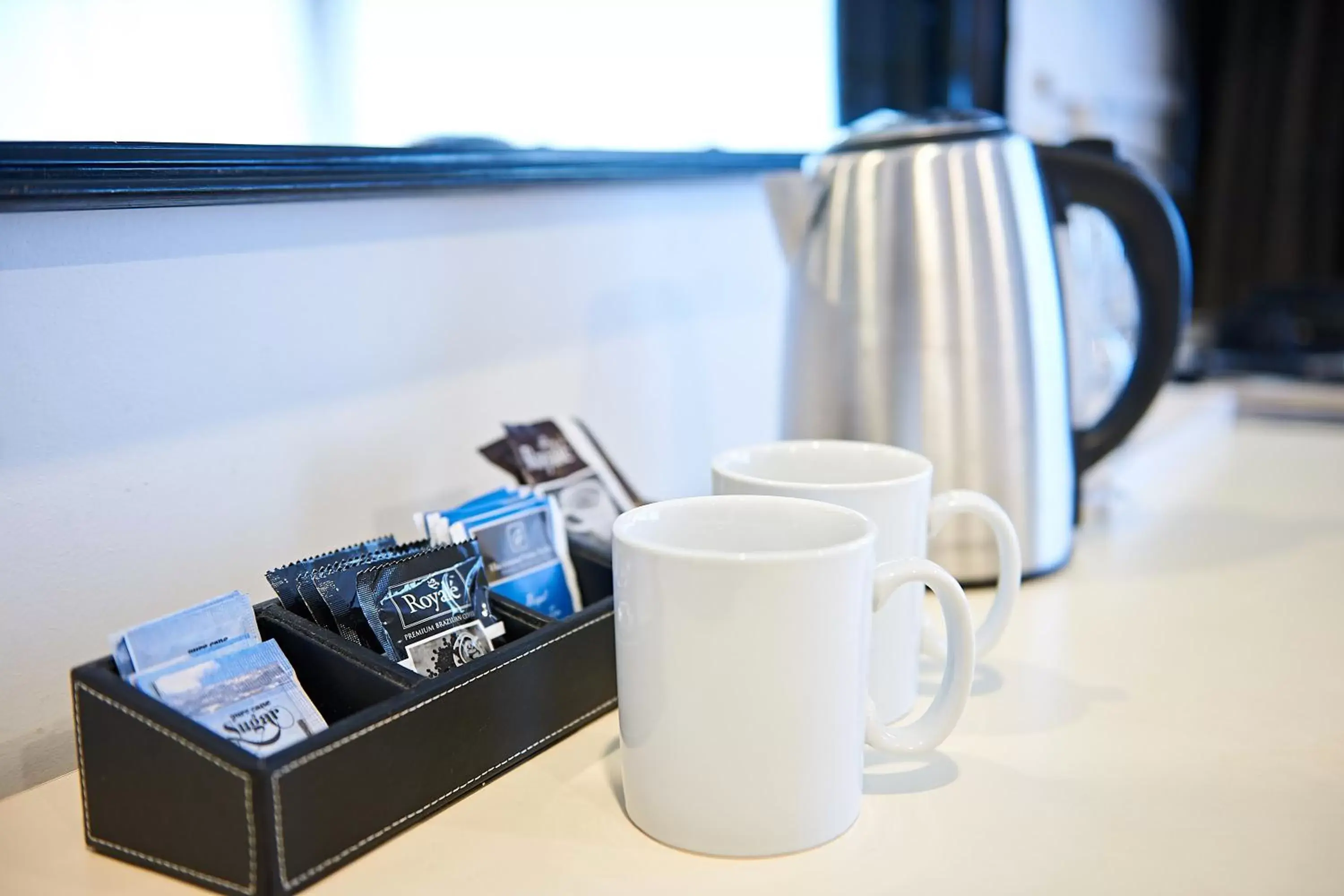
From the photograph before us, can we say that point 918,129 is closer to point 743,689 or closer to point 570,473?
point 570,473

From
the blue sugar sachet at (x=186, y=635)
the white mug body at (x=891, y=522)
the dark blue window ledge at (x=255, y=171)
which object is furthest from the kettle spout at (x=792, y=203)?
the blue sugar sachet at (x=186, y=635)

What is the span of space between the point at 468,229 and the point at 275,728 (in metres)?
0.37


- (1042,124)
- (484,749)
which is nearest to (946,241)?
(484,749)

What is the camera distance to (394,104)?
0.66m

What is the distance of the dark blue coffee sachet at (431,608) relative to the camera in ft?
1.59

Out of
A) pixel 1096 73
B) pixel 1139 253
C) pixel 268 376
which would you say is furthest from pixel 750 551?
pixel 1096 73

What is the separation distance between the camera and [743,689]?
0.41 metres

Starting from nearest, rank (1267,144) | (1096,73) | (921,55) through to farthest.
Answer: (921,55)
(1096,73)
(1267,144)

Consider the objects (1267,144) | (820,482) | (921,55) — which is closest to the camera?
(820,482)

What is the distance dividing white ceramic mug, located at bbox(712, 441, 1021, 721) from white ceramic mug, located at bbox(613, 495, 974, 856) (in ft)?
0.22

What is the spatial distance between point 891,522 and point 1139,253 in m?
0.36

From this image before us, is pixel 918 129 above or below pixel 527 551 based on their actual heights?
above

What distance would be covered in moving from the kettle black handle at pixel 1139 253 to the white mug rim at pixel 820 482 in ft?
0.79

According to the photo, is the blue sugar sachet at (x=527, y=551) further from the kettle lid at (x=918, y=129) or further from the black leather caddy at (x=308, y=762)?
the kettle lid at (x=918, y=129)
